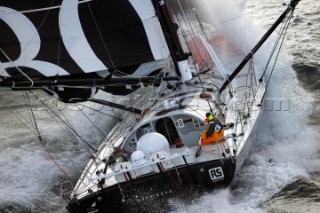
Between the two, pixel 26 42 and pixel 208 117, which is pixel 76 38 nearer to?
pixel 26 42

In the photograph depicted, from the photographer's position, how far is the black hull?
764 cm

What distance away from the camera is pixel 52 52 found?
8977 mm

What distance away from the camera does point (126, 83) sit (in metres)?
8.79

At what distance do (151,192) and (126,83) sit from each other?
2.26 meters

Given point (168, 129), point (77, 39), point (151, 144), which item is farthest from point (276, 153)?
point (77, 39)

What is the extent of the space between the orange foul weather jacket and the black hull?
619 mm

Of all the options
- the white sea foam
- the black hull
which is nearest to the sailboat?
the black hull

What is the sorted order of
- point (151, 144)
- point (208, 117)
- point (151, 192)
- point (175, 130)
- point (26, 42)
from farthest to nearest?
point (175, 130) → point (26, 42) → point (208, 117) → point (151, 144) → point (151, 192)

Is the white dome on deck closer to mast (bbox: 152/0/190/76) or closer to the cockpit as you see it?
the cockpit

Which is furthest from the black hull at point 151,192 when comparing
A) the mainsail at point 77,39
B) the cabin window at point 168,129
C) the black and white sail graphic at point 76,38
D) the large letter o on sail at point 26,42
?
the large letter o on sail at point 26,42

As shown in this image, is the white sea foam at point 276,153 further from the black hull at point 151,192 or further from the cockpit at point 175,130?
the cockpit at point 175,130

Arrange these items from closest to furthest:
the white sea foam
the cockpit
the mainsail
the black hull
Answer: the black hull
the white sea foam
the mainsail
the cockpit

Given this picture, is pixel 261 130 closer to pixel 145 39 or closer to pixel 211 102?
pixel 211 102

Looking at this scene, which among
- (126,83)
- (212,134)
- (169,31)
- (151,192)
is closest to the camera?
(151,192)
